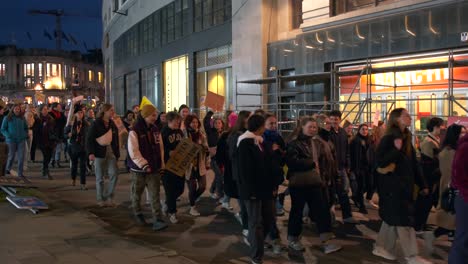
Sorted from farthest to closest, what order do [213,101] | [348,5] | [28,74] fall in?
[28,74]
[348,5]
[213,101]

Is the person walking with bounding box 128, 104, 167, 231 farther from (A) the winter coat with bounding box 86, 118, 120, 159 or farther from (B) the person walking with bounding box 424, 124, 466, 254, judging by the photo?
(B) the person walking with bounding box 424, 124, 466, 254

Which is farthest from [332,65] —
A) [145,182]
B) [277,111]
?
[145,182]

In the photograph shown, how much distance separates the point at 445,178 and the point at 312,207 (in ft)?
5.93

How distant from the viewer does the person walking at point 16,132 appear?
1273 cm

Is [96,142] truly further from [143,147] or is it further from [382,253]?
[382,253]

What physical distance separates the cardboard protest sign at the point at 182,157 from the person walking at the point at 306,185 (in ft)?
7.77

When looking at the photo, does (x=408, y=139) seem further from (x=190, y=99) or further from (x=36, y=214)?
(x=190, y=99)

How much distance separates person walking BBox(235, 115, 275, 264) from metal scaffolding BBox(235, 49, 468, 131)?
730 cm

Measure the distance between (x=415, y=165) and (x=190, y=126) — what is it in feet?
13.6

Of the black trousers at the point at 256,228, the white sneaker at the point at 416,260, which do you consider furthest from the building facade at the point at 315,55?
the black trousers at the point at 256,228

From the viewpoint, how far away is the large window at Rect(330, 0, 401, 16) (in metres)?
17.8

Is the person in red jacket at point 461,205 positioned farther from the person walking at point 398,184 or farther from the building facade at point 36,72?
the building facade at point 36,72

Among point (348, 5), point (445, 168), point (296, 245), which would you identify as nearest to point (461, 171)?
point (445, 168)

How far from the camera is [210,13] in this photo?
27906mm
